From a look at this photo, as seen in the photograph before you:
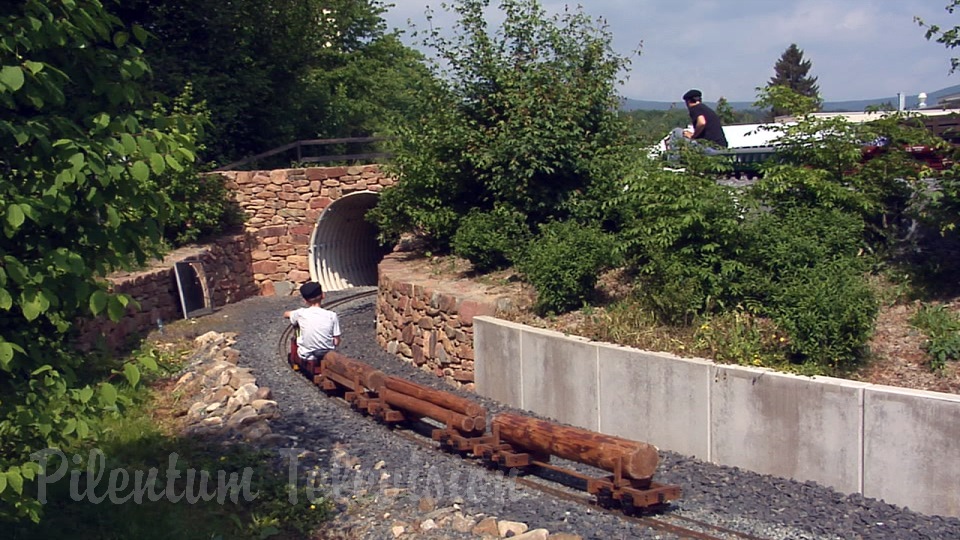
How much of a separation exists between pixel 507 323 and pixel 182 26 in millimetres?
15658

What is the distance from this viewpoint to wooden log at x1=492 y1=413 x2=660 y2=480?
269 inches

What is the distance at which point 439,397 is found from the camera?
905 cm

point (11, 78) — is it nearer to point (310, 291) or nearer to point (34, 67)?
point (34, 67)

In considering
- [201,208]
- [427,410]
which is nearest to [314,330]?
[427,410]

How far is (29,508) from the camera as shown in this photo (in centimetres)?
432

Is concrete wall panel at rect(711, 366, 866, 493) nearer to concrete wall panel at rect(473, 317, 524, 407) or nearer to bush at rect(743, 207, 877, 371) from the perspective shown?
bush at rect(743, 207, 877, 371)

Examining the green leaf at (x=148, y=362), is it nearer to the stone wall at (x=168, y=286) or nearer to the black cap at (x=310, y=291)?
the stone wall at (x=168, y=286)

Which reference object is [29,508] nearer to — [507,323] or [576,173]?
[507,323]

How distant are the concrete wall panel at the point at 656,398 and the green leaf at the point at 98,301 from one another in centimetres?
531

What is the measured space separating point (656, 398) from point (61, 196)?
19.2ft

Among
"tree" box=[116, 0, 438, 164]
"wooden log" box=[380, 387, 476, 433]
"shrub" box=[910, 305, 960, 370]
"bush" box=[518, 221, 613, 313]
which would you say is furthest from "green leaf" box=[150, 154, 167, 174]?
"tree" box=[116, 0, 438, 164]

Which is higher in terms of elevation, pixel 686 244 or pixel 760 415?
pixel 686 244

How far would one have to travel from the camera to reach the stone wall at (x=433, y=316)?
11.8 m

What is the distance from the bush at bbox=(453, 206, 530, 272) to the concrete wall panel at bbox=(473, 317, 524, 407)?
2.29 metres
